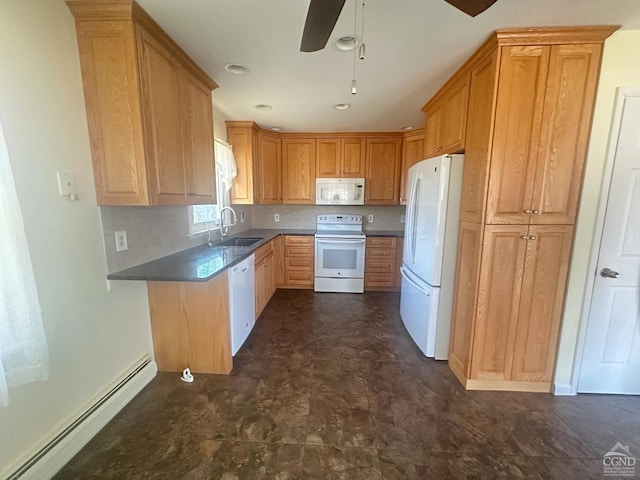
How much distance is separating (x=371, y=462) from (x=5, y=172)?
2089 millimetres

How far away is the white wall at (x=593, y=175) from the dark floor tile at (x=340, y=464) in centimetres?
157

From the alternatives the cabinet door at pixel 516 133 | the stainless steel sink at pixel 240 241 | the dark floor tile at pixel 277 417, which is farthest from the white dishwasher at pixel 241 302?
the cabinet door at pixel 516 133

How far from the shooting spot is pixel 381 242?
13.3 ft

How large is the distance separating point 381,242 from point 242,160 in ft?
7.75

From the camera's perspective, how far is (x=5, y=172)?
0.98 meters

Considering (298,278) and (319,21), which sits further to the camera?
(298,278)

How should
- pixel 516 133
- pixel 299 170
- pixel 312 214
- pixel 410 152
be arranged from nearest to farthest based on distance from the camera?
1. pixel 516 133
2. pixel 410 152
3. pixel 299 170
4. pixel 312 214

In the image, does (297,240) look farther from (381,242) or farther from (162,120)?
(162,120)

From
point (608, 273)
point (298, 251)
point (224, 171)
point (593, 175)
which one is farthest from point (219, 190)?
point (608, 273)

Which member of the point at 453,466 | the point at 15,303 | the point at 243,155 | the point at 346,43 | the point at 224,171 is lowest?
the point at 453,466

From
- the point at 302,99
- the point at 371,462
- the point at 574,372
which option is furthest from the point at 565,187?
the point at 302,99

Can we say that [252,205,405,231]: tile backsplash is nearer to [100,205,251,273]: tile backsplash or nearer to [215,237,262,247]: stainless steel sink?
[215,237,262,247]: stainless steel sink

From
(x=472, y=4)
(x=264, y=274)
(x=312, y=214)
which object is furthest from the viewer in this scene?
(x=312, y=214)

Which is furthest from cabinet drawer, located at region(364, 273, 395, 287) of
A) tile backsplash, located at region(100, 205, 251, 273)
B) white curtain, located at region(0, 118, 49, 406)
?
white curtain, located at region(0, 118, 49, 406)
